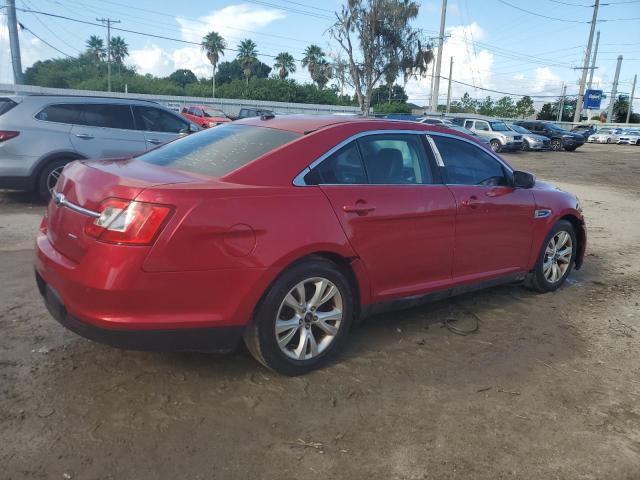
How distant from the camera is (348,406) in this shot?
305 centimetres

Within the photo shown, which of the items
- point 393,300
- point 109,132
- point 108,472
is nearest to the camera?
point 108,472

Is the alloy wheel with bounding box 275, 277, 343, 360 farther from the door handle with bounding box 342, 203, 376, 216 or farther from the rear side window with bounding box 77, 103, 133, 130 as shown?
the rear side window with bounding box 77, 103, 133, 130

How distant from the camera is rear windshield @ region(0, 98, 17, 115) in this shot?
7.57 meters

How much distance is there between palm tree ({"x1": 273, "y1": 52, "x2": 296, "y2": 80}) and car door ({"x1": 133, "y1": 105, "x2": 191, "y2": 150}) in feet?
227

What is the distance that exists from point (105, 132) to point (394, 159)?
19.5 ft

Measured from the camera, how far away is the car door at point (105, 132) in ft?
26.4

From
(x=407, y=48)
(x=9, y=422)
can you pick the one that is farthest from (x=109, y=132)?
(x=407, y=48)

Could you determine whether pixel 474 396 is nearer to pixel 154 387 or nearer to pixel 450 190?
pixel 450 190

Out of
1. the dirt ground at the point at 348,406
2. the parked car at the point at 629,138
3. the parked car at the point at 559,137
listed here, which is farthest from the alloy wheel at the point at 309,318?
the parked car at the point at 629,138

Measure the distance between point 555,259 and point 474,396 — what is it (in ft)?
8.36

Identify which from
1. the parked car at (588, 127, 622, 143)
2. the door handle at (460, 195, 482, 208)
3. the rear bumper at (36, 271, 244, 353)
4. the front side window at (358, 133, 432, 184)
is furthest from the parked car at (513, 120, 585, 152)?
the rear bumper at (36, 271, 244, 353)

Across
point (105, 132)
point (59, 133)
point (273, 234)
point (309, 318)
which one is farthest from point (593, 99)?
point (273, 234)

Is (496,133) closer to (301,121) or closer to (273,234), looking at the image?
(301,121)

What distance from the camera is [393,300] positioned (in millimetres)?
3791
